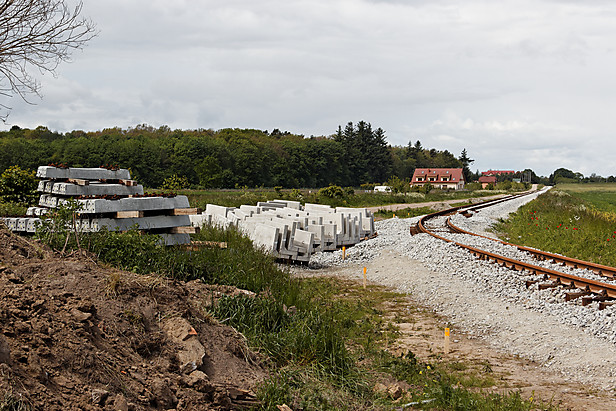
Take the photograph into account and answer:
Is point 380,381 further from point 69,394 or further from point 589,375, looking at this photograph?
point 69,394

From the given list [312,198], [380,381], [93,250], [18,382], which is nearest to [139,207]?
[93,250]

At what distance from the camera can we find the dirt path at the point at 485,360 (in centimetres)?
701

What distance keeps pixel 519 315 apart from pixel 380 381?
201 inches

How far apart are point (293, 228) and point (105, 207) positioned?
7.07 metres

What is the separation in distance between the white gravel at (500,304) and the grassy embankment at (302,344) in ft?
5.14

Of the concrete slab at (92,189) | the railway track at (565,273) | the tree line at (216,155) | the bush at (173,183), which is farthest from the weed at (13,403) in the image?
the tree line at (216,155)

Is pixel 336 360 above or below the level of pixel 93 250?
below

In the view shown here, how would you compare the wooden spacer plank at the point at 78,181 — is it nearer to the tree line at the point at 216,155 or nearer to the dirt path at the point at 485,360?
the dirt path at the point at 485,360

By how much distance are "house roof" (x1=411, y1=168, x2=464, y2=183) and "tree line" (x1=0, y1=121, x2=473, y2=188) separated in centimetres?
548

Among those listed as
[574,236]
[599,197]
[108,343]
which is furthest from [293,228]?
[599,197]

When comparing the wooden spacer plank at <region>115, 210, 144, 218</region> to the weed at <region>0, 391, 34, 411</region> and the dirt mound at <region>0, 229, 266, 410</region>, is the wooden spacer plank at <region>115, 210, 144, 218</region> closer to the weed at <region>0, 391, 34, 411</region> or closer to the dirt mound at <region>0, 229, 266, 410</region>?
the dirt mound at <region>0, 229, 266, 410</region>

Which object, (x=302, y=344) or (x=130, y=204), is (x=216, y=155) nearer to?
(x=130, y=204)

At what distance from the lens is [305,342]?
654cm

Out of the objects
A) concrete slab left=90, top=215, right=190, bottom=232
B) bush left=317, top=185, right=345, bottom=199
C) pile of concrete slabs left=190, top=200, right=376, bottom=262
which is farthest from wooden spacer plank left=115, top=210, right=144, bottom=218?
bush left=317, top=185, right=345, bottom=199
